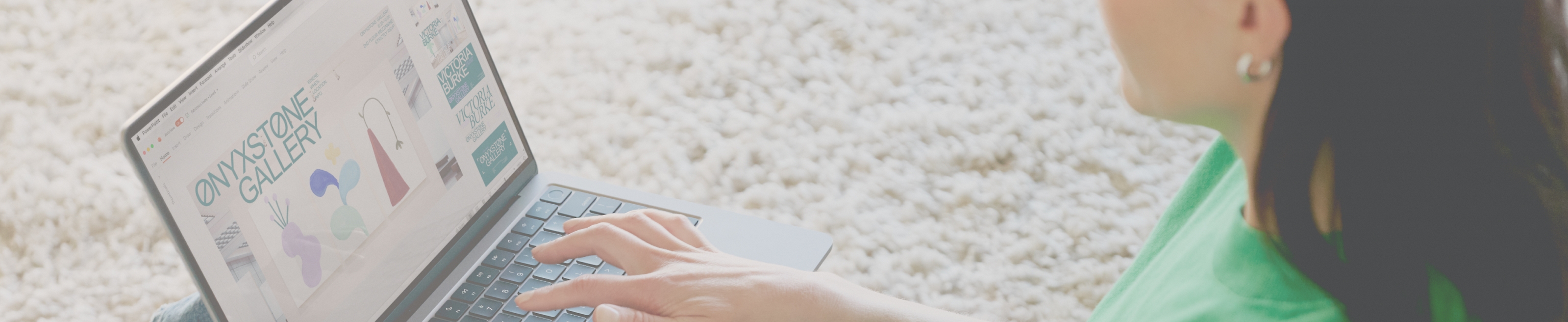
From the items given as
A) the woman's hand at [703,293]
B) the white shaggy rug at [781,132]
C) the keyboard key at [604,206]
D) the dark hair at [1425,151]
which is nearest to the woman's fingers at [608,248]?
the woman's hand at [703,293]

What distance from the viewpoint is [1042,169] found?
143cm

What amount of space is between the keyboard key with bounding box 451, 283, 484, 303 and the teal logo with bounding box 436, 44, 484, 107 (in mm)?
144

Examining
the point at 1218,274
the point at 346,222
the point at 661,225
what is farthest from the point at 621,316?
the point at 1218,274

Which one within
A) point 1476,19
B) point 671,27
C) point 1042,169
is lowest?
point 1042,169

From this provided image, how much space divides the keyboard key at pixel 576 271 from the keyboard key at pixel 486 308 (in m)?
0.05

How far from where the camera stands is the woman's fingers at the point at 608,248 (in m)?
0.73

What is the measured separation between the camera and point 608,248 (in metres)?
0.75

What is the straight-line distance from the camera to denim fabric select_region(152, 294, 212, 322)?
811 mm

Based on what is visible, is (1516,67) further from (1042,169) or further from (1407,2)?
(1042,169)

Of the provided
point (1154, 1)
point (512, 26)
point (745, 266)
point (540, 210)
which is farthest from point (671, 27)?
point (1154, 1)

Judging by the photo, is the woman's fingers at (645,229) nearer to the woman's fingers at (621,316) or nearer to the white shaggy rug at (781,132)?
the woman's fingers at (621,316)

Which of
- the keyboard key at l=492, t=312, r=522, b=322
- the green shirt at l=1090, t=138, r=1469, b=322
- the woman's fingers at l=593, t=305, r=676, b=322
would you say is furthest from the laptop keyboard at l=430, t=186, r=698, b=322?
the green shirt at l=1090, t=138, r=1469, b=322

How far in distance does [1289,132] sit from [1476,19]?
0.27 feet

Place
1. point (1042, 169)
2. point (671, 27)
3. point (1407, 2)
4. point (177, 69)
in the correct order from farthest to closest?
point (671, 27) < point (177, 69) < point (1042, 169) < point (1407, 2)
